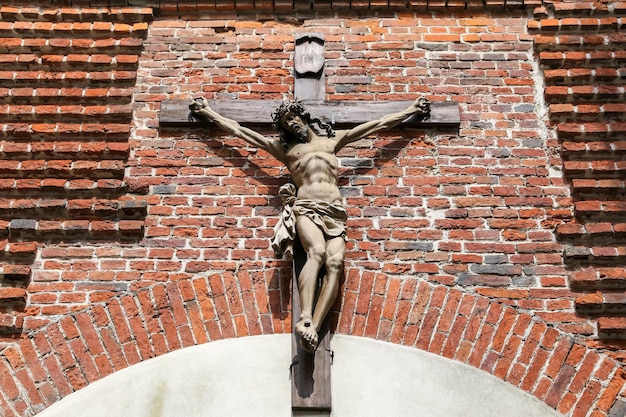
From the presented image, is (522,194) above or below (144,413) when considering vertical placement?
above

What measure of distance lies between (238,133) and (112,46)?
4.59ft

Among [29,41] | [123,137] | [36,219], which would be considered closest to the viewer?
[36,219]

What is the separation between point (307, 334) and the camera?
4398 mm

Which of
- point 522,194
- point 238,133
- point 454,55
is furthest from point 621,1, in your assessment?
point 238,133

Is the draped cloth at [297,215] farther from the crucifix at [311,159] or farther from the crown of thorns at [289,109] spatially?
the crown of thorns at [289,109]

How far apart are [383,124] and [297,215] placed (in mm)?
1076

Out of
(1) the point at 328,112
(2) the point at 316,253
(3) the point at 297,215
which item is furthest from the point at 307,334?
(1) the point at 328,112

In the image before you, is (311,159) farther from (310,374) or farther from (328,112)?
(310,374)

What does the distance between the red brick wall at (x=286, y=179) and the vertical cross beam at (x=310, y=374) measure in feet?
0.64

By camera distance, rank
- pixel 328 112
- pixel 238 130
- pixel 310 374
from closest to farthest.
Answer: pixel 310 374 → pixel 238 130 → pixel 328 112

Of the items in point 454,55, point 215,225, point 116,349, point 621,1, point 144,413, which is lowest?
point 144,413

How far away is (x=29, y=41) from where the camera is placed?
5.90m

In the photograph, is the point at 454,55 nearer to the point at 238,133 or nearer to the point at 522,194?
the point at 522,194

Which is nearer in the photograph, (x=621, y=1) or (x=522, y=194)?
(x=522, y=194)
